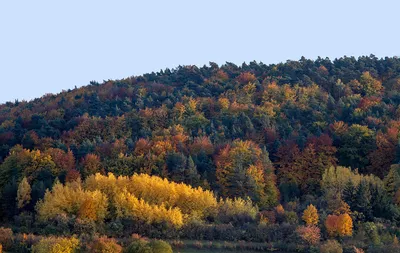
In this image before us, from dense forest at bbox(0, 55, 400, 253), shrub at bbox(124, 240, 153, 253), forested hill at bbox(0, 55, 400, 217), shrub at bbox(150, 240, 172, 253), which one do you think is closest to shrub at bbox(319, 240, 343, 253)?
dense forest at bbox(0, 55, 400, 253)

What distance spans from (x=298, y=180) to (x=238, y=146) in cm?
847

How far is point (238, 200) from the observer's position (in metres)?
72.4

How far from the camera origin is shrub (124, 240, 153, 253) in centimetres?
5601

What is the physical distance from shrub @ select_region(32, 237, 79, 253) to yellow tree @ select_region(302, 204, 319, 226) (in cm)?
2226

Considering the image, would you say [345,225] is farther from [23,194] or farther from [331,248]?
[23,194]

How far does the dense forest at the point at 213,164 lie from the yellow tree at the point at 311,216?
0.60 feet

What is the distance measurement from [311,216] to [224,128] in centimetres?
3231

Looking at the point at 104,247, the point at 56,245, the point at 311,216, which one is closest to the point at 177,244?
the point at 104,247

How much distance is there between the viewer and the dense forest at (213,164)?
6500 centimetres

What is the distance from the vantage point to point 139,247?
5659 cm

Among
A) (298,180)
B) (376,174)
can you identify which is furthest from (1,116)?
(376,174)

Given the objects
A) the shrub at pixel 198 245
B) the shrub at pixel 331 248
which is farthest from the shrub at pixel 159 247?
the shrub at pixel 331 248

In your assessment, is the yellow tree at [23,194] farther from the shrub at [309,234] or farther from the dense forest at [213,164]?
the shrub at [309,234]

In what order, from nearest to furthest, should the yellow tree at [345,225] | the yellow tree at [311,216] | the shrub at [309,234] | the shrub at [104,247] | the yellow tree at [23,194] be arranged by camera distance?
1. the shrub at [104,247]
2. the shrub at [309,234]
3. the yellow tree at [345,225]
4. the yellow tree at [311,216]
5. the yellow tree at [23,194]
